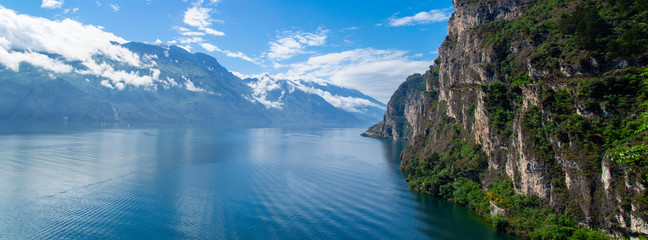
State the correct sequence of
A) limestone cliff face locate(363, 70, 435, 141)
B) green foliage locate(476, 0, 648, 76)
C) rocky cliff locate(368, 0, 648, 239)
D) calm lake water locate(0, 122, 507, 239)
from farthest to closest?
limestone cliff face locate(363, 70, 435, 141)
green foliage locate(476, 0, 648, 76)
calm lake water locate(0, 122, 507, 239)
rocky cliff locate(368, 0, 648, 239)

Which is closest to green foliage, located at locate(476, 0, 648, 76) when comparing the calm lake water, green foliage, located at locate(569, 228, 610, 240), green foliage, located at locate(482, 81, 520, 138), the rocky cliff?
the rocky cliff

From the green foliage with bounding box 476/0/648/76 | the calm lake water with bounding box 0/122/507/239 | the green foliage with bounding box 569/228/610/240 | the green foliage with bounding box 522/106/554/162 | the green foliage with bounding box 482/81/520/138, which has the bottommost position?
the calm lake water with bounding box 0/122/507/239

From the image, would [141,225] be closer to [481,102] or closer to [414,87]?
[481,102]

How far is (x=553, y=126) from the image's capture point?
33.9m

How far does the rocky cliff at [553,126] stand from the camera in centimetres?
2758

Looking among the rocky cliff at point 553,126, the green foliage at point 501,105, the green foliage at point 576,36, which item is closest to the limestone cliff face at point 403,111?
the rocky cliff at point 553,126

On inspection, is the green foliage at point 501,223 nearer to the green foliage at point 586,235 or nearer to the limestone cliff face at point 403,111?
the green foliage at point 586,235

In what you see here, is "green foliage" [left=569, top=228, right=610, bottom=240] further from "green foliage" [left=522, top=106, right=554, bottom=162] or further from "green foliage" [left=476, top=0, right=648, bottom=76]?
"green foliage" [left=476, top=0, right=648, bottom=76]

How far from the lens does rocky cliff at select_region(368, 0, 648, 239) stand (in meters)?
27.6

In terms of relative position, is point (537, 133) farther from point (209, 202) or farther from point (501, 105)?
point (209, 202)

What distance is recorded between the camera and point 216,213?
3909 cm

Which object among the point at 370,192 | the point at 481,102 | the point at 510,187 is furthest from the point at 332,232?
the point at 481,102

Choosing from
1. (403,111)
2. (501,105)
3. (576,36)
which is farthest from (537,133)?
(403,111)

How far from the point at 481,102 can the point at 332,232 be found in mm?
30497
